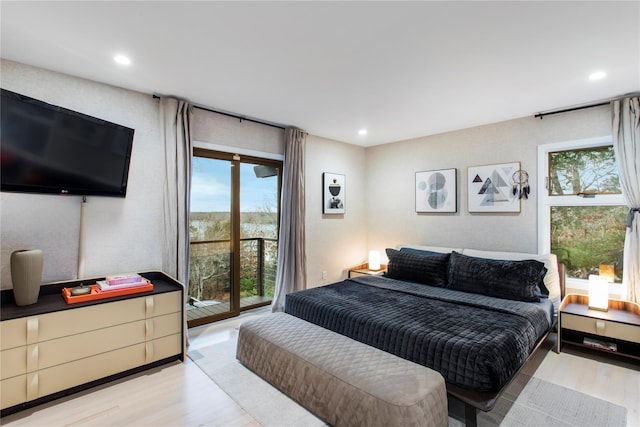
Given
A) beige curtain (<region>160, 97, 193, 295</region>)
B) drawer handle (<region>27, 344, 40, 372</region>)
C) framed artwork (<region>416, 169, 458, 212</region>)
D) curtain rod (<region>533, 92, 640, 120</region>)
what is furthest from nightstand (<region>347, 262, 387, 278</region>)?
drawer handle (<region>27, 344, 40, 372</region>)

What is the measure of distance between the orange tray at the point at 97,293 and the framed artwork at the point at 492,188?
3.83 metres

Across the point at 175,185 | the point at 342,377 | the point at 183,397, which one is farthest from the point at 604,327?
the point at 175,185

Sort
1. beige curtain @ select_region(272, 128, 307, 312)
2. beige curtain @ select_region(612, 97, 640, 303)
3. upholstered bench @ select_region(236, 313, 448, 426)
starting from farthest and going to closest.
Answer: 1. beige curtain @ select_region(272, 128, 307, 312)
2. beige curtain @ select_region(612, 97, 640, 303)
3. upholstered bench @ select_region(236, 313, 448, 426)

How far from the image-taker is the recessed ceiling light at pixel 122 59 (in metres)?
2.29

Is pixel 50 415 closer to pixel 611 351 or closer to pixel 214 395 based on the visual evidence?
pixel 214 395

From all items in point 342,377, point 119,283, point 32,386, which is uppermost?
point 119,283

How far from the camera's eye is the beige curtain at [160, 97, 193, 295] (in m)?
3.03

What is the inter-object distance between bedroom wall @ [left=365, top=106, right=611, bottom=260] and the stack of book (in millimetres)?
3541

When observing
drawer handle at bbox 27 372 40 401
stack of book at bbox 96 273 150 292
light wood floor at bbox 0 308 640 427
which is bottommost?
light wood floor at bbox 0 308 640 427

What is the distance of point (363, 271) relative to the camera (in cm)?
472

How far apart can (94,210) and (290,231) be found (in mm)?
2132

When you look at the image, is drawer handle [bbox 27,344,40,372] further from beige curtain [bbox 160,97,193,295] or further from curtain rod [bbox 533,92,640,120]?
curtain rod [bbox 533,92,640,120]

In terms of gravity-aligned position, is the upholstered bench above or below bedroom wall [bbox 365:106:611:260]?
below

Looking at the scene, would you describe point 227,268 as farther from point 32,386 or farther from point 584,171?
point 584,171
